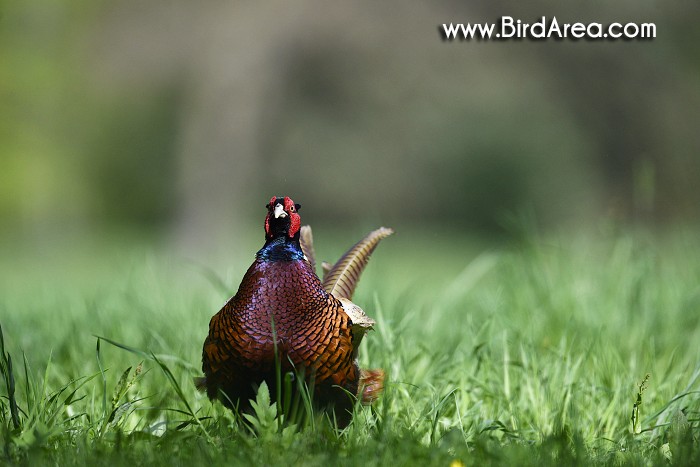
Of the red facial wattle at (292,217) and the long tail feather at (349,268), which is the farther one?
the long tail feather at (349,268)

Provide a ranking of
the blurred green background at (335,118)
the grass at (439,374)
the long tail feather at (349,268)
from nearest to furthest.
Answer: the grass at (439,374), the long tail feather at (349,268), the blurred green background at (335,118)

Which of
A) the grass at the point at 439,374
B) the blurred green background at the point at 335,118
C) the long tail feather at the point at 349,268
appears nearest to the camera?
the grass at the point at 439,374

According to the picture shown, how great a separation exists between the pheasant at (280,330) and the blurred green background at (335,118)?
1.71 metres

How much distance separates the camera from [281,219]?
2254mm

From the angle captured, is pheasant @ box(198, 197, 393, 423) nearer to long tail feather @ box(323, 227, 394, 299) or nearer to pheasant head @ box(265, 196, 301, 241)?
pheasant head @ box(265, 196, 301, 241)

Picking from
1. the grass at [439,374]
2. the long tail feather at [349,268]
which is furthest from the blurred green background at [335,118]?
the long tail feather at [349,268]

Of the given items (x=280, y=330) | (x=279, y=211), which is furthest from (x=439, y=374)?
(x=279, y=211)

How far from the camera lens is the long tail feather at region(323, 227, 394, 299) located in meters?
2.66

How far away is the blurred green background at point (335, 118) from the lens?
9.65 m

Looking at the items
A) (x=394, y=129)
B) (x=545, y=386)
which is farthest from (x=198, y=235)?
(x=394, y=129)

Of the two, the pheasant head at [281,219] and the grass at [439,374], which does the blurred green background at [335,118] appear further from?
the pheasant head at [281,219]

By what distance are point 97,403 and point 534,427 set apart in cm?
150

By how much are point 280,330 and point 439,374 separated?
993 mm

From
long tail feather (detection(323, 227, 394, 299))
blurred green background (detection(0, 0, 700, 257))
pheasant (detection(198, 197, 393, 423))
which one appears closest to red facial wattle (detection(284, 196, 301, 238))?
pheasant (detection(198, 197, 393, 423))
